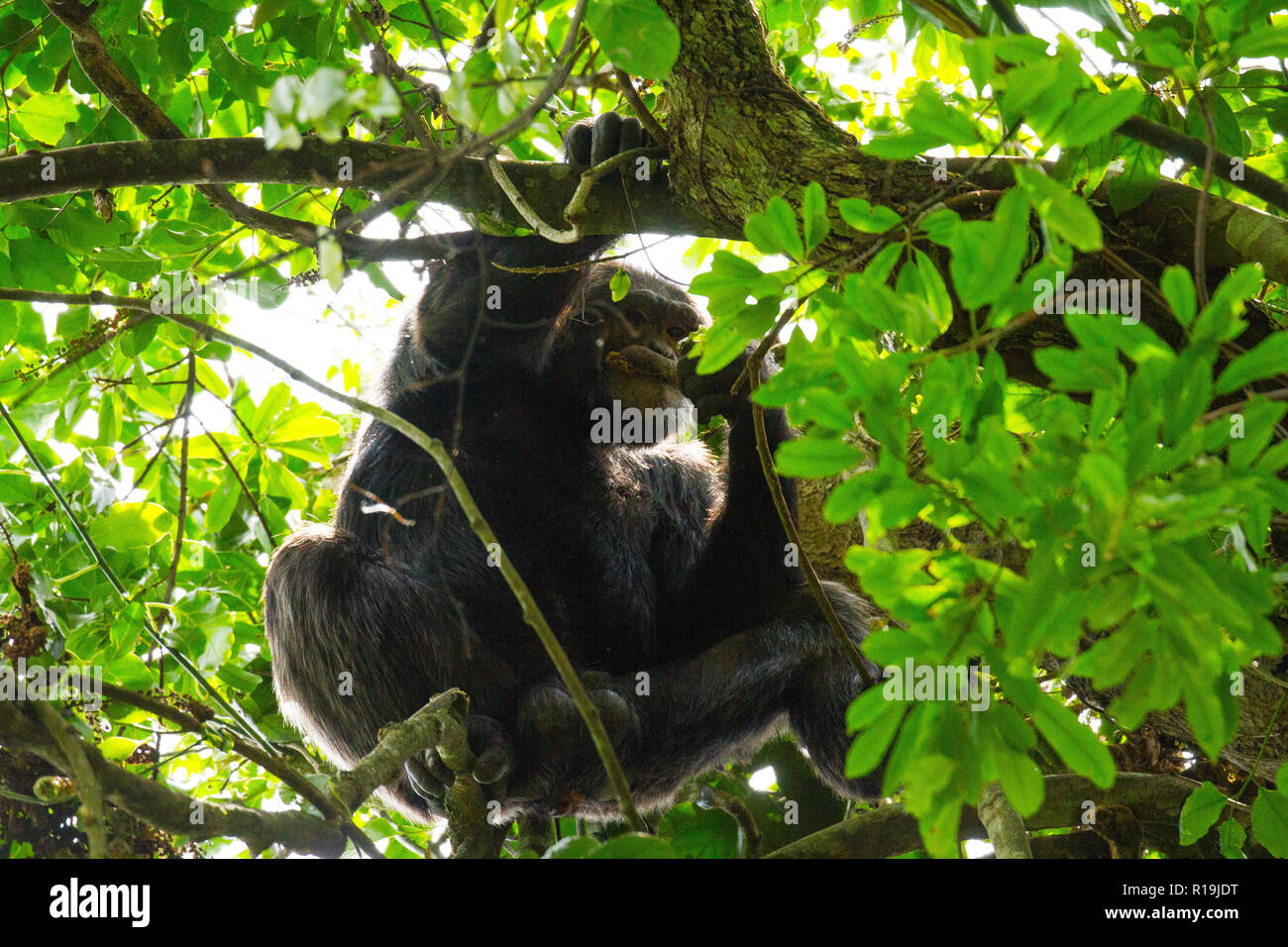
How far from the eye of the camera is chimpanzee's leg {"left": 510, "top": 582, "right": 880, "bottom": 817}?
11.8 feet

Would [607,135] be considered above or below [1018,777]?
above

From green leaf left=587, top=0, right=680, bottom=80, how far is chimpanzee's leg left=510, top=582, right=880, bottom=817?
214cm

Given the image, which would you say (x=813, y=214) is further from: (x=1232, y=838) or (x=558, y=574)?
(x=558, y=574)

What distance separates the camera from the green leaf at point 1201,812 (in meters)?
2.46

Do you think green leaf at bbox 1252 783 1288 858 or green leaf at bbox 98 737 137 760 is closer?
green leaf at bbox 1252 783 1288 858

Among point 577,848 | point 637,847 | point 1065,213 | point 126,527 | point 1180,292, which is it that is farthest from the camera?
point 126,527

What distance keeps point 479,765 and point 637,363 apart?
1.71m

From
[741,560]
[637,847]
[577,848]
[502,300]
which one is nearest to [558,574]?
[741,560]

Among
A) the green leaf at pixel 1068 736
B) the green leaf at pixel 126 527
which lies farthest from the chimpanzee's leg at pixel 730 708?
the green leaf at pixel 1068 736

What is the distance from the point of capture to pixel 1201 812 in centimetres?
248

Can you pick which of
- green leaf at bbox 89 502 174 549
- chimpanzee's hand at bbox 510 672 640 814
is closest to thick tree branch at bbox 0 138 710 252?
green leaf at bbox 89 502 174 549

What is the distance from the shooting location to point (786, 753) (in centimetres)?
474

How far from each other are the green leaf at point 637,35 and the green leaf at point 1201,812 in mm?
2019

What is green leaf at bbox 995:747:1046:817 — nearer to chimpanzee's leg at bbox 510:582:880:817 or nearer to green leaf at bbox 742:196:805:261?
green leaf at bbox 742:196:805:261
